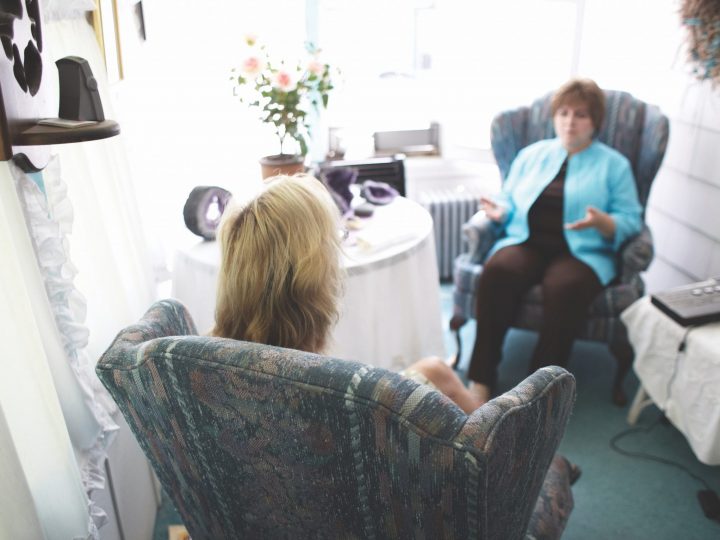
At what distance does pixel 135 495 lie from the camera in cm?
174

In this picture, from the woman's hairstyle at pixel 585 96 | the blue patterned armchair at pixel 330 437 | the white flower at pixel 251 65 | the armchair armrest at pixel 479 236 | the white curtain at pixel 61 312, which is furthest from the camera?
the armchair armrest at pixel 479 236

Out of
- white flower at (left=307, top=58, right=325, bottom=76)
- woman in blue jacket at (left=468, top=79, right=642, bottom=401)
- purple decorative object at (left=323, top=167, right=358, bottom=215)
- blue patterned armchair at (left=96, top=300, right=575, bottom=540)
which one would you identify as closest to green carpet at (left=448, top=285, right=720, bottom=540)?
woman in blue jacket at (left=468, top=79, right=642, bottom=401)

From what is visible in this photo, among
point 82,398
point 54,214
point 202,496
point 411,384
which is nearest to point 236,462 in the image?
point 202,496

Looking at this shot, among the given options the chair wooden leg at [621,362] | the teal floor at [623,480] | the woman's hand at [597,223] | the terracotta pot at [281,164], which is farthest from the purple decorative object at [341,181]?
the chair wooden leg at [621,362]

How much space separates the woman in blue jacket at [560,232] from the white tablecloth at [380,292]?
0.30 metres

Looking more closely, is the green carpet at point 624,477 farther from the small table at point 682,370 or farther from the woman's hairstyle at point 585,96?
the woman's hairstyle at point 585,96

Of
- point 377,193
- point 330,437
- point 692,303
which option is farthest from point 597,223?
point 330,437

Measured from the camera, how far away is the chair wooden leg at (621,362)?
2.36 m

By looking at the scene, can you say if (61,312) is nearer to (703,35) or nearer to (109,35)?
(109,35)

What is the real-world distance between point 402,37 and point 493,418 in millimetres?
2864

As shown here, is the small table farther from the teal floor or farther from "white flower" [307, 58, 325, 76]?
"white flower" [307, 58, 325, 76]

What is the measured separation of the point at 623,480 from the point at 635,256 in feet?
2.59

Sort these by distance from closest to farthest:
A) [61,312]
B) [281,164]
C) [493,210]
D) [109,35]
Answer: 1. [61,312]
2. [109,35]
3. [281,164]
4. [493,210]

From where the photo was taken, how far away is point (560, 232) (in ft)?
8.25
